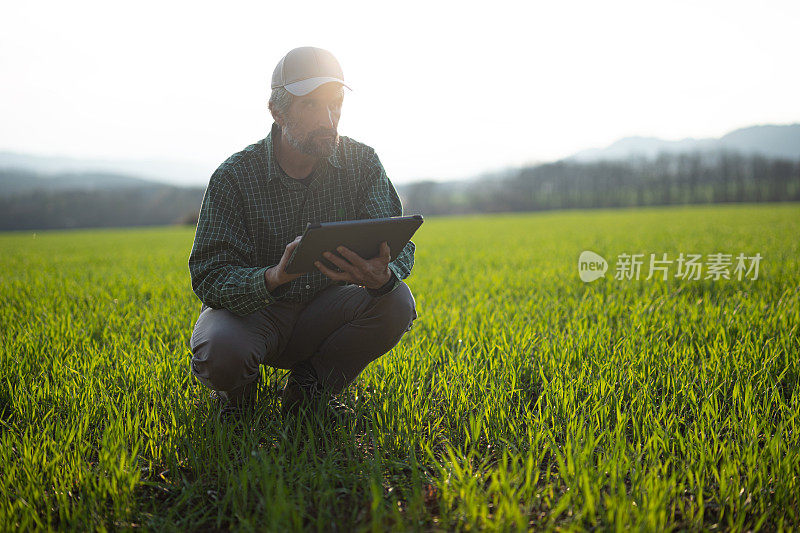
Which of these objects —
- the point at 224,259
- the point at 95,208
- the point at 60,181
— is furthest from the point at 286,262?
the point at 60,181

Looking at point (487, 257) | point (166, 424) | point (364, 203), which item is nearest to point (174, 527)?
point (166, 424)

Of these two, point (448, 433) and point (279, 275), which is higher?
point (279, 275)

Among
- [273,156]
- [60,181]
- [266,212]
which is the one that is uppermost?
[60,181]

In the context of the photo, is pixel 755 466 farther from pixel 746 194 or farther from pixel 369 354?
pixel 746 194

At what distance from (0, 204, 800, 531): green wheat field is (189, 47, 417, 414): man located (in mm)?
236

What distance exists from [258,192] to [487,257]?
284 inches

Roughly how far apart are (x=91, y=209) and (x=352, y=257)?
80918 millimetres

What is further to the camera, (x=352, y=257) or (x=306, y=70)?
(x=306, y=70)

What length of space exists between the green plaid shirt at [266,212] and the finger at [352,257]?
0.86 ft

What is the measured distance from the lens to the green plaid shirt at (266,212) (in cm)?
225

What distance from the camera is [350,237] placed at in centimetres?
201

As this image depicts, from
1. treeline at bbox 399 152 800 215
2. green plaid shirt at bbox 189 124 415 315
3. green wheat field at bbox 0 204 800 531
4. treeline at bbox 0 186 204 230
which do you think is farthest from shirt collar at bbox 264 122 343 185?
treeline at bbox 0 186 204 230

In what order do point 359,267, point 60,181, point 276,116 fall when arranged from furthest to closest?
point 60,181 → point 276,116 → point 359,267
